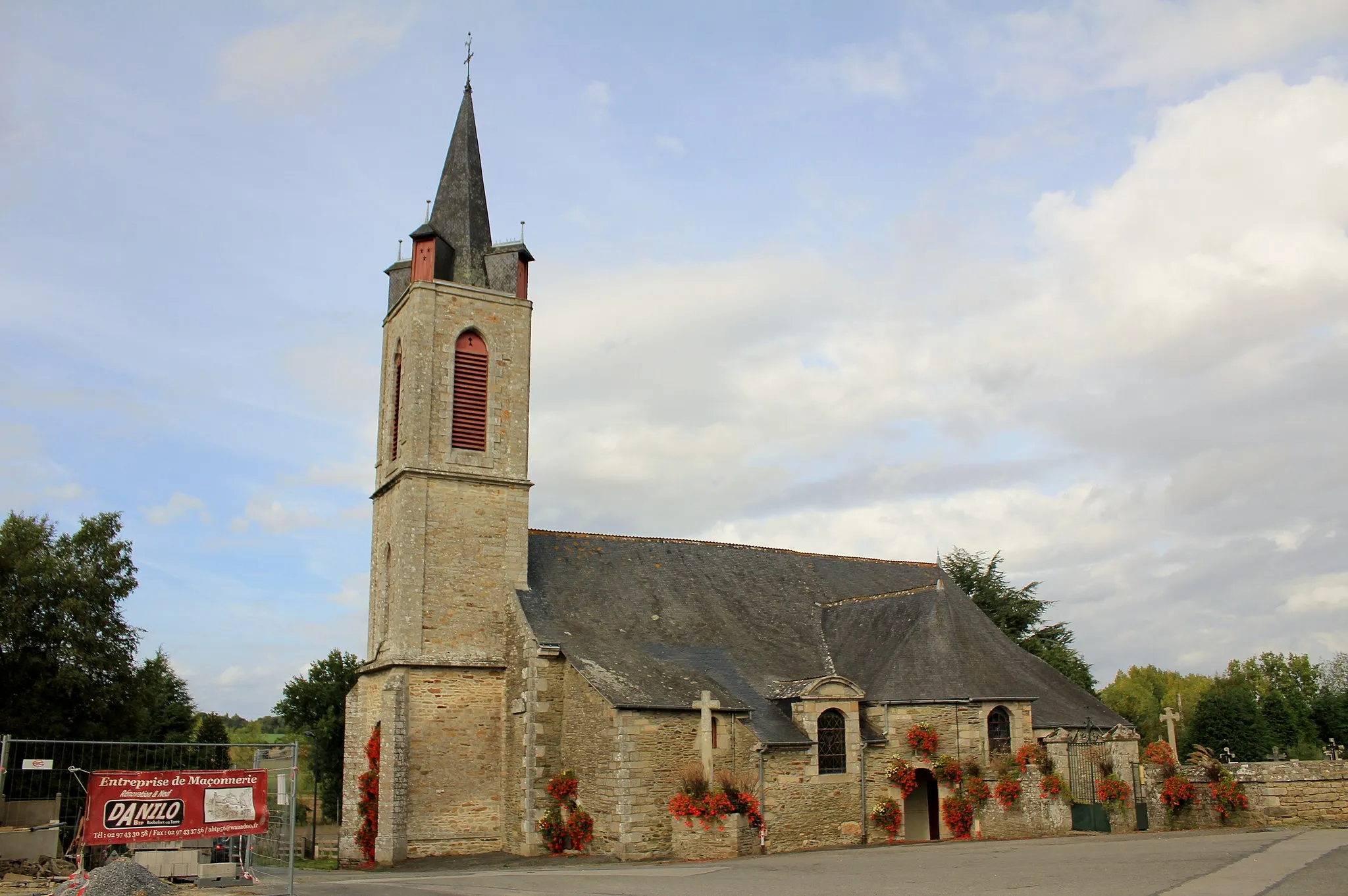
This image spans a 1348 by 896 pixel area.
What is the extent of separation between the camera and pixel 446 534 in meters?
24.2

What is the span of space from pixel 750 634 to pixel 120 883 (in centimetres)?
1741

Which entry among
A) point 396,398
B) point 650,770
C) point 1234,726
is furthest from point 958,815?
point 1234,726

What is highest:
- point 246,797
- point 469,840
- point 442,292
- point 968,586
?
point 442,292

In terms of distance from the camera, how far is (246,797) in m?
13.1

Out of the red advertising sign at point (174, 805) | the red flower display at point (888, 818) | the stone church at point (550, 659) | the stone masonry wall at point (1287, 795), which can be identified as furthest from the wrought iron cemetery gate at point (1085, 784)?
the red advertising sign at point (174, 805)

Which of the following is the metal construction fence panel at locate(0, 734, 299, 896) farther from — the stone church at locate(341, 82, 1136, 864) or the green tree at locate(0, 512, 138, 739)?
the green tree at locate(0, 512, 138, 739)

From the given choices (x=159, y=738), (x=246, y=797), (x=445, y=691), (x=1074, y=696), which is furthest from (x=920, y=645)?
(x=159, y=738)

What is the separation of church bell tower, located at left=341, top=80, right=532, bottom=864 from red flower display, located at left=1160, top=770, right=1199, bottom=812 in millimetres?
14421

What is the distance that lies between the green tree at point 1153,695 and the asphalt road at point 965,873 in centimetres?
3860

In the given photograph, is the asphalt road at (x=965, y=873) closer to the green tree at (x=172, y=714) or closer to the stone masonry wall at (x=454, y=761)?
the stone masonry wall at (x=454, y=761)

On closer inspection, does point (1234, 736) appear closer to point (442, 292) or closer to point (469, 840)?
point (469, 840)

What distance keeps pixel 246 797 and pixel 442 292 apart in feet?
48.9

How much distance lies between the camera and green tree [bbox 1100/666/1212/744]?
56922mm

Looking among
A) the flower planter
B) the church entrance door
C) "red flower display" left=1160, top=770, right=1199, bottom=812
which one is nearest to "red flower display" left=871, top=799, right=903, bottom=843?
the church entrance door
